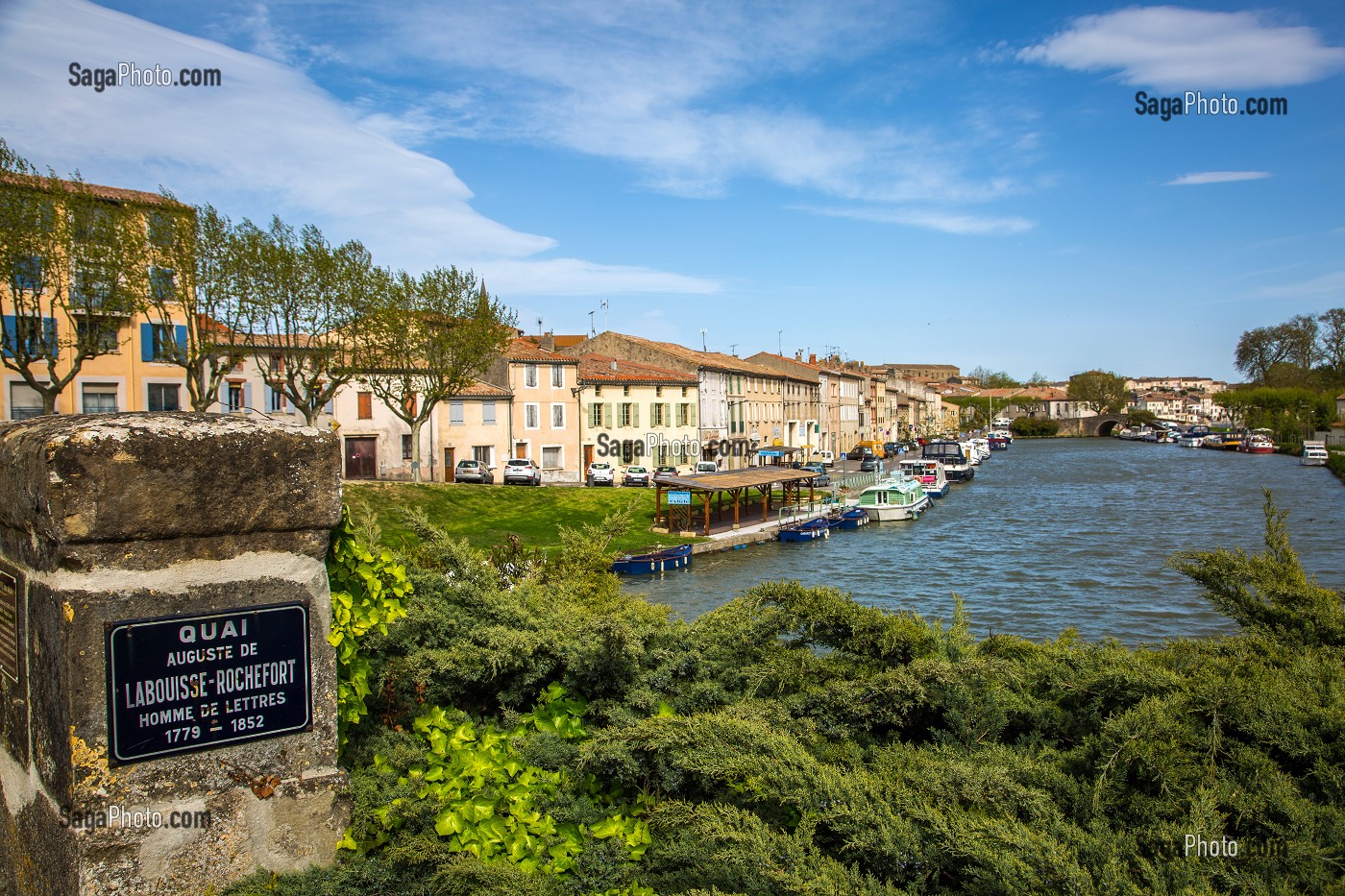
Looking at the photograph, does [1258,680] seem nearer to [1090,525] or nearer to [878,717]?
[878,717]

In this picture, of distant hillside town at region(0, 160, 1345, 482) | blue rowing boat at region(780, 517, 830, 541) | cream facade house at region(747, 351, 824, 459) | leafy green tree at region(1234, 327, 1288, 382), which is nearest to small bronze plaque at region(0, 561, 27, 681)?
distant hillside town at region(0, 160, 1345, 482)

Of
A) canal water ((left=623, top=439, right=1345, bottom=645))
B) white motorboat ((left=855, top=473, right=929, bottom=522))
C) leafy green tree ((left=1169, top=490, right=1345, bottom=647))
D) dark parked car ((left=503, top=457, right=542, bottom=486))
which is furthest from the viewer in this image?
white motorboat ((left=855, top=473, right=929, bottom=522))

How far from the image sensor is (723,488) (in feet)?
132

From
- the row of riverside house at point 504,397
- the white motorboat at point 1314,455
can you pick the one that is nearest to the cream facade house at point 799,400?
the row of riverside house at point 504,397

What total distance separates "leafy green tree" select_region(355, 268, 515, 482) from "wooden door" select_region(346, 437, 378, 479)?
4.90 m

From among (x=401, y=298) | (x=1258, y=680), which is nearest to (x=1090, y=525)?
(x=401, y=298)

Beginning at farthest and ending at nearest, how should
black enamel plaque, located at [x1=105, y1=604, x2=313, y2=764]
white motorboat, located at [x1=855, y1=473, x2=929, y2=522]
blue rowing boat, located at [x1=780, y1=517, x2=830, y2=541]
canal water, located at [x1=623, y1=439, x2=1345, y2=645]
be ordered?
white motorboat, located at [x1=855, y1=473, x2=929, y2=522], blue rowing boat, located at [x1=780, y1=517, x2=830, y2=541], canal water, located at [x1=623, y1=439, x2=1345, y2=645], black enamel plaque, located at [x1=105, y1=604, x2=313, y2=764]

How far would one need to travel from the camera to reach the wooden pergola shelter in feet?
131

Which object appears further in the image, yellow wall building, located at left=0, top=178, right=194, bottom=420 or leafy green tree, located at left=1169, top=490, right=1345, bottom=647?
yellow wall building, located at left=0, top=178, right=194, bottom=420

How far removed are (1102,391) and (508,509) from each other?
159 m

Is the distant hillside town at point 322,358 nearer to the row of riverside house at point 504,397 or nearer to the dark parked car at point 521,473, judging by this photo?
the row of riverside house at point 504,397

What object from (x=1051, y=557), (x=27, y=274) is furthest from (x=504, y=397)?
(x=1051, y=557)

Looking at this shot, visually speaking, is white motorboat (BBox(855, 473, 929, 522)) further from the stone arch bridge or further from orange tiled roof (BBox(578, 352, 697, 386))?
the stone arch bridge

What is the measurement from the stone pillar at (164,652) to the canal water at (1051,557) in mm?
5273
